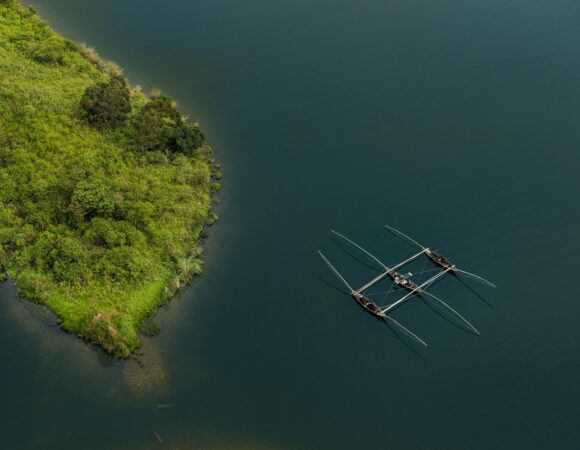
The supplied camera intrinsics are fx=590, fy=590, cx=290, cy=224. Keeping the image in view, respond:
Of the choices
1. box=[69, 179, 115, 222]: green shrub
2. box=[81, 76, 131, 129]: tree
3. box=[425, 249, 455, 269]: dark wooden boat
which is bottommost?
box=[69, 179, 115, 222]: green shrub

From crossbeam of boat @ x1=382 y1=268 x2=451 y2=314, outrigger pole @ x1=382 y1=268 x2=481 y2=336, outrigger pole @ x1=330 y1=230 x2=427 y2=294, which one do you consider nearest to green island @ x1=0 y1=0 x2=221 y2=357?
outrigger pole @ x1=330 y1=230 x2=427 y2=294

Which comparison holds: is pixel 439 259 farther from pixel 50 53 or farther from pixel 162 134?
pixel 50 53

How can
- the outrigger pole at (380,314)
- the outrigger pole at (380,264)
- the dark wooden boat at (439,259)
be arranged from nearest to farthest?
the outrigger pole at (380,314)
the outrigger pole at (380,264)
the dark wooden boat at (439,259)

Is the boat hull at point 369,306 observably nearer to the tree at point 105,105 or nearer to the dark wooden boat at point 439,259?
the dark wooden boat at point 439,259

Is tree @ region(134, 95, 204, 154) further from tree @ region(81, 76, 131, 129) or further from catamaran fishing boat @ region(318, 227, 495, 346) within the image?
catamaran fishing boat @ region(318, 227, 495, 346)

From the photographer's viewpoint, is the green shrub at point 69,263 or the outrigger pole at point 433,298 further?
the green shrub at point 69,263

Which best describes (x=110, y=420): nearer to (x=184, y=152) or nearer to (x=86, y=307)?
(x=86, y=307)

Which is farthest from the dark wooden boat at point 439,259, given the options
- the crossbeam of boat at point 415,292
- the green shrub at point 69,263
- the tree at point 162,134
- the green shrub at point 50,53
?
the green shrub at point 50,53
